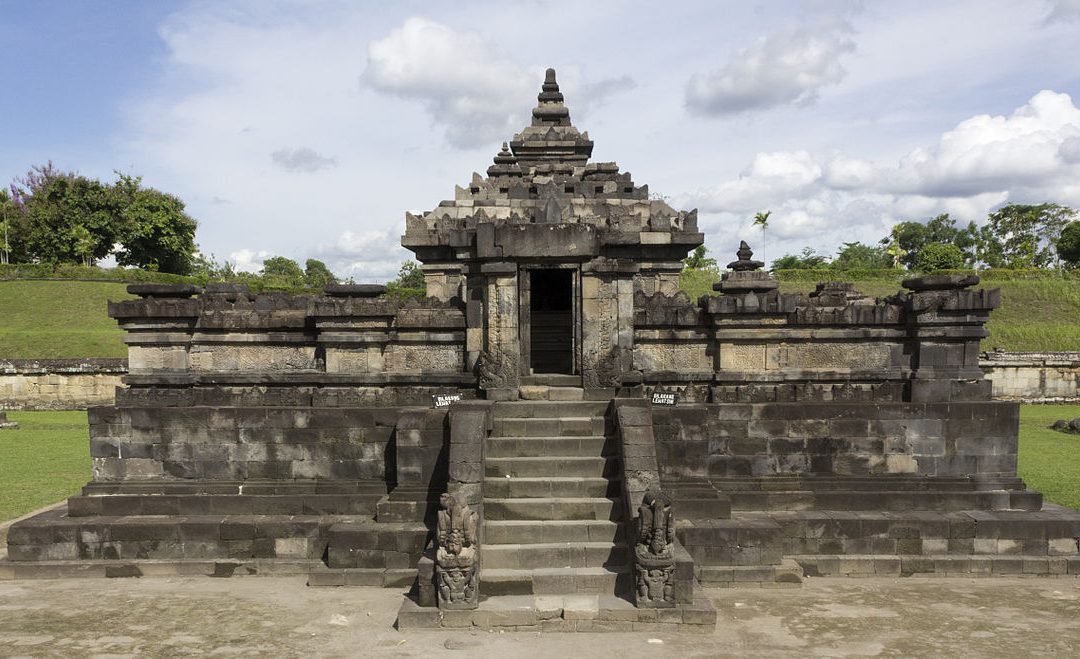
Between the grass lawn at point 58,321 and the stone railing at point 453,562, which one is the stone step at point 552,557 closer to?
the stone railing at point 453,562

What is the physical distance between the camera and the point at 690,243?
14.2 m

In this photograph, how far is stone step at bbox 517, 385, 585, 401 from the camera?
10133 mm

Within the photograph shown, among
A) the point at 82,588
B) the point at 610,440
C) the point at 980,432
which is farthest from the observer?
the point at 980,432

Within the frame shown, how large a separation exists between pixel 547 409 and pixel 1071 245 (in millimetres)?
68876

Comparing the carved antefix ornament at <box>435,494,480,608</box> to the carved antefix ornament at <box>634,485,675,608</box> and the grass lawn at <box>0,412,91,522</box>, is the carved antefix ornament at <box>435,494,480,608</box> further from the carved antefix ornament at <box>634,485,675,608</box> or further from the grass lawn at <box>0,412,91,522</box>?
the grass lawn at <box>0,412,91,522</box>

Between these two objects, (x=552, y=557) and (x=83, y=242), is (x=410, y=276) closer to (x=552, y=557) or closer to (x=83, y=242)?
(x=83, y=242)

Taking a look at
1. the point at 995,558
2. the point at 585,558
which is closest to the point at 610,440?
the point at 585,558

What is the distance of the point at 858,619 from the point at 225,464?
8.50 m

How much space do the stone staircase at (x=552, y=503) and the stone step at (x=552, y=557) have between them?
0.01m

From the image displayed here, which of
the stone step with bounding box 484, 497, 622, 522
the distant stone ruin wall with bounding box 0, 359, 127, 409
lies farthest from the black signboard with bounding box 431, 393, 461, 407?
the distant stone ruin wall with bounding box 0, 359, 127, 409

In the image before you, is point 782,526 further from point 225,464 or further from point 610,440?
point 225,464

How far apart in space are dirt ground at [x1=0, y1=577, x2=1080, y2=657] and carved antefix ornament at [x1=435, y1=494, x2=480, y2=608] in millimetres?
353

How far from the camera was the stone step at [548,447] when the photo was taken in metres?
9.21

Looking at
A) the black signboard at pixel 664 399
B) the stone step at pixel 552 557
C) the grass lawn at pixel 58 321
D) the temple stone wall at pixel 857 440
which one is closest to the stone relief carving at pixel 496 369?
the black signboard at pixel 664 399
